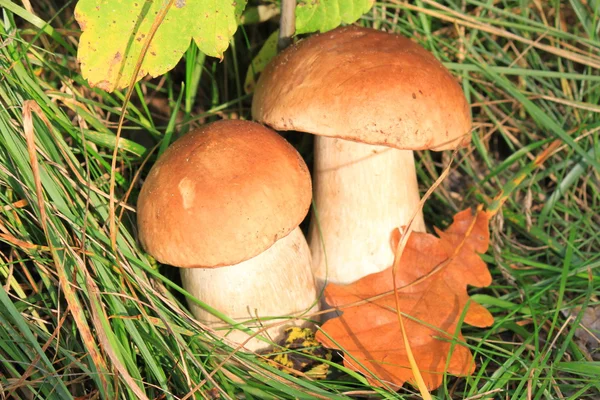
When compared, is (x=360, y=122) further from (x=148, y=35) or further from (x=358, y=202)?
(x=148, y=35)

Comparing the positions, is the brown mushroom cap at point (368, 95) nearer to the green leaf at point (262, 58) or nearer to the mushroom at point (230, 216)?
the mushroom at point (230, 216)

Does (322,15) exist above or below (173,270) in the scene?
above

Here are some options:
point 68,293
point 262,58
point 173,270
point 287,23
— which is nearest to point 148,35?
point 287,23

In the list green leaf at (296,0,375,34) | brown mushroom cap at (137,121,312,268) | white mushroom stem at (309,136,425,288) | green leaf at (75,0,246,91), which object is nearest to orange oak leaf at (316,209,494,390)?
white mushroom stem at (309,136,425,288)

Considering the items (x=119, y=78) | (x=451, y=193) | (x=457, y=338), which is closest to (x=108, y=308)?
(x=119, y=78)

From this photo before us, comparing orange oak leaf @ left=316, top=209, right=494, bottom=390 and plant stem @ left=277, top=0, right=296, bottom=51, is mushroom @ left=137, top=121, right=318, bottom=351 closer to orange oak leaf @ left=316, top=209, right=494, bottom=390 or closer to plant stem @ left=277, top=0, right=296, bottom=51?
orange oak leaf @ left=316, top=209, right=494, bottom=390

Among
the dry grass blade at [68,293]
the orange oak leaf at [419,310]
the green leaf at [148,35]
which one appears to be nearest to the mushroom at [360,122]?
the orange oak leaf at [419,310]

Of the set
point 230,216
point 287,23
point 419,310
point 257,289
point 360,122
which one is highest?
point 287,23
